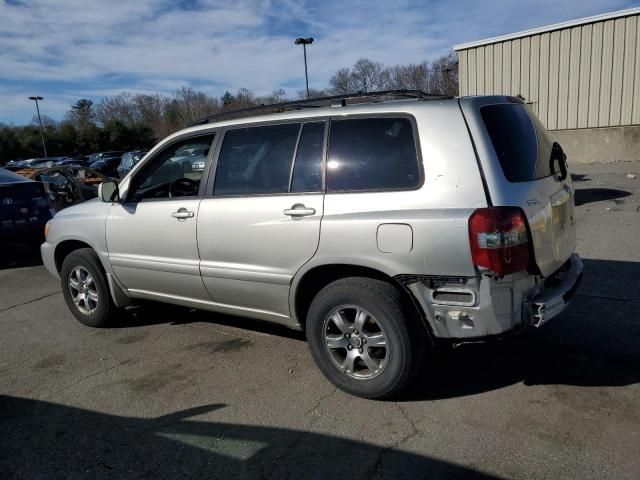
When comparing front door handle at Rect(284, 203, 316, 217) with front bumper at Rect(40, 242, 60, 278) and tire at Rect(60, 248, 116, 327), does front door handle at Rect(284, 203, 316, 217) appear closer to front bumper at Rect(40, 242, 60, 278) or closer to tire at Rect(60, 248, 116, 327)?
tire at Rect(60, 248, 116, 327)

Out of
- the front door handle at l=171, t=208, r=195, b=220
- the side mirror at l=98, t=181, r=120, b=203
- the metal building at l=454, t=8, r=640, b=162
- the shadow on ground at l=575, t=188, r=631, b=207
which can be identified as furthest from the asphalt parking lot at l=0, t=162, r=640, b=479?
the metal building at l=454, t=8, r=640, b=162

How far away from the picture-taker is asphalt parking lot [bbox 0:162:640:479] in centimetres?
287

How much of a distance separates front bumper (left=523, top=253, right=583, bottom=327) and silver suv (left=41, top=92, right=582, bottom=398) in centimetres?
1

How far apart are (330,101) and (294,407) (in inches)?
88.0

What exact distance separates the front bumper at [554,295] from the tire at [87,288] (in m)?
3.78

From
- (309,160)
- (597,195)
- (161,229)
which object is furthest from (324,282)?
(597,195)

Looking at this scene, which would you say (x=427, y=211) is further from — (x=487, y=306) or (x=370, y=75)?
(x=370, y=75)

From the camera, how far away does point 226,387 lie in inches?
150

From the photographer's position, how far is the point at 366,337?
3447 mm

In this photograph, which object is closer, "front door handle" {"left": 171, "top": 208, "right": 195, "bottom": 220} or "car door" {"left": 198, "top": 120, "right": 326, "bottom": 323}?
"car door" {"left": 198, "top": 120, "right": 326, "bottom": 323}

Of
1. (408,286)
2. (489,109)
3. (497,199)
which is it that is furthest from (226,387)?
(489,109)

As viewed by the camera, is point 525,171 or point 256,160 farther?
point 256,160

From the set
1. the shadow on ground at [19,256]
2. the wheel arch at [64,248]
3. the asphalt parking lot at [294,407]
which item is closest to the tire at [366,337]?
the asphalt parking lot at [294,407]

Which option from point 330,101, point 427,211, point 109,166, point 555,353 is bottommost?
point 555,353
